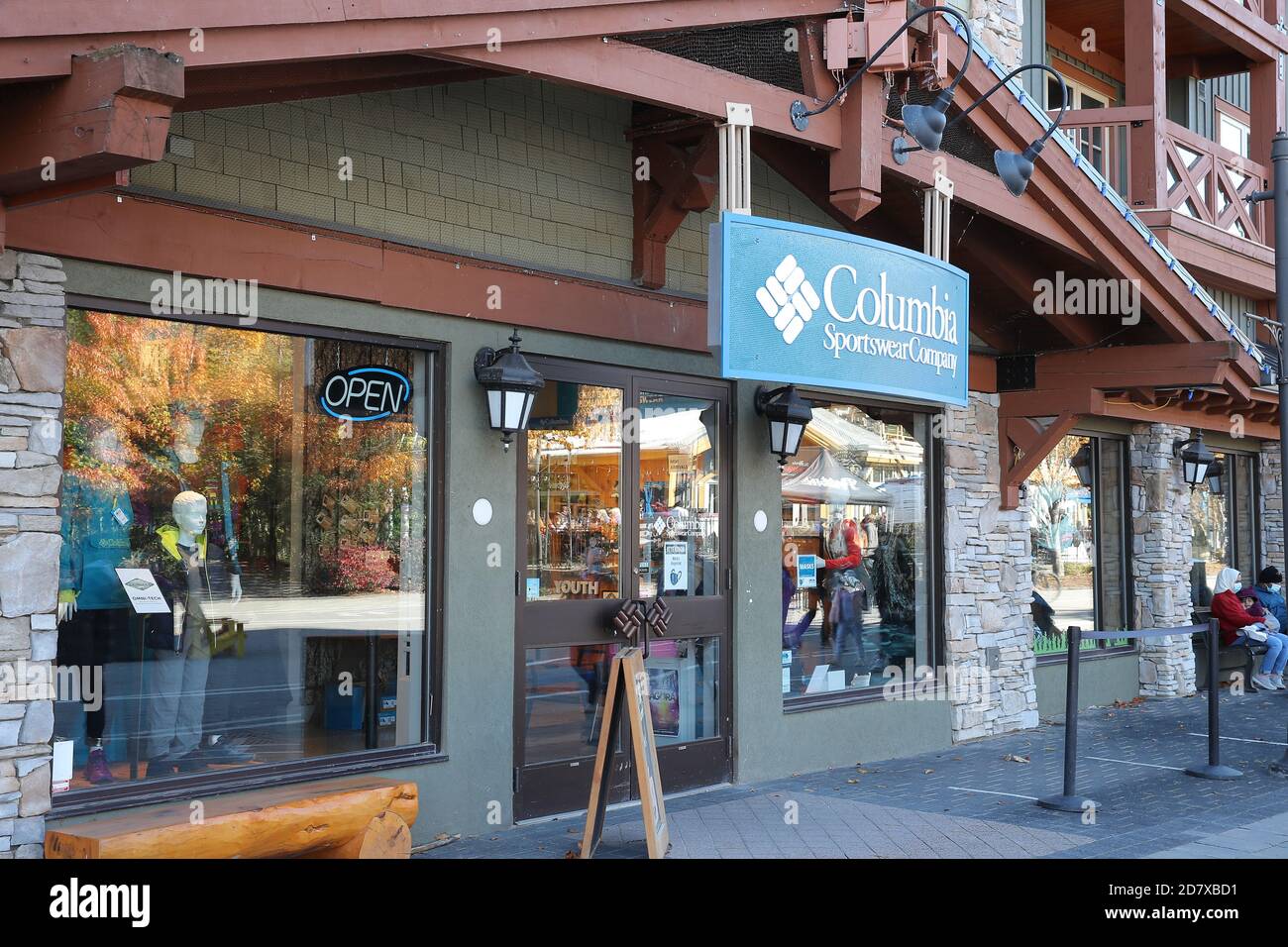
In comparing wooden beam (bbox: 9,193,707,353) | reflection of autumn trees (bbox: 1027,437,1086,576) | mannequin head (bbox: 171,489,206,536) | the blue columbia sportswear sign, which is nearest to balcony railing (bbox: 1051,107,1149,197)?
reflection of autumn trees (bbox: 1027,437,1086,576)

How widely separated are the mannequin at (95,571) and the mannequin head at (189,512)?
287mm

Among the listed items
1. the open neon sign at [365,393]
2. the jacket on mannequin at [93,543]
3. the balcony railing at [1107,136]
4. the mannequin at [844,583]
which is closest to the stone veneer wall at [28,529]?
the jacket on mannequin at [93,543]

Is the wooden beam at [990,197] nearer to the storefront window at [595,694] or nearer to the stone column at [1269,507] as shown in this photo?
the storefront window at [595,694]

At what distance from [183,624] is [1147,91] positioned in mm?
10616

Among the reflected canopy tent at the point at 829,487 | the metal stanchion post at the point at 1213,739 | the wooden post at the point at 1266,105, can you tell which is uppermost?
the wooden post at the point at 1266,105

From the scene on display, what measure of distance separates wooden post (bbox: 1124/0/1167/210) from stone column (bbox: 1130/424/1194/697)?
7.86 feet

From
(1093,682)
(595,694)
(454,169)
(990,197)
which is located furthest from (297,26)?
(1093,682)

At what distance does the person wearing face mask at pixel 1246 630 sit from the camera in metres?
12.4

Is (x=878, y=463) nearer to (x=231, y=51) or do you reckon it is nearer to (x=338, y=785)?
(x=338, y=785)

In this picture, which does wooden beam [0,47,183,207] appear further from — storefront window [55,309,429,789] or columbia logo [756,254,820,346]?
columbia logo [756,254,820,346]

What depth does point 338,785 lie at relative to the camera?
5934 millimetres
